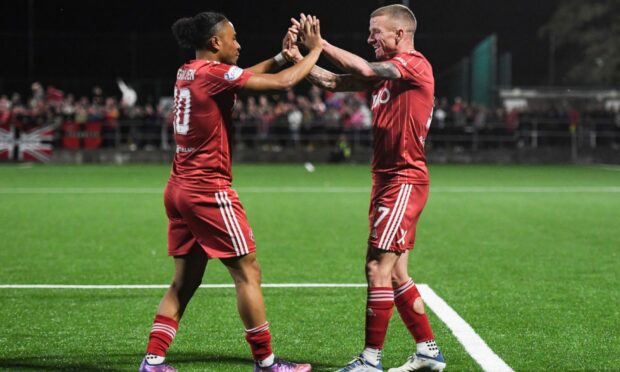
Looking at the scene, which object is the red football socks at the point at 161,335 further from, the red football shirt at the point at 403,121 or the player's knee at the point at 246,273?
the red football shirt at the point at 403,121

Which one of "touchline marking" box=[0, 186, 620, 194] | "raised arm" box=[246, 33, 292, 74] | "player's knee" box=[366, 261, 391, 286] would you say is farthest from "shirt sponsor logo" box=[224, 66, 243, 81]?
"touchline marking" box=[0, 186, 620, 194]

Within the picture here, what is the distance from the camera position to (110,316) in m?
7.44

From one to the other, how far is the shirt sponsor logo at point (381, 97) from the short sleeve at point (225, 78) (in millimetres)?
832

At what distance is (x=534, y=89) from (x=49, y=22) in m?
22.7

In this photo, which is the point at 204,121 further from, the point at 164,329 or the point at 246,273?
the point at 164,329

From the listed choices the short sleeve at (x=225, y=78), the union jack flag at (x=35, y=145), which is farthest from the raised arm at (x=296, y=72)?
the union jack flag at (x=35, y=145)

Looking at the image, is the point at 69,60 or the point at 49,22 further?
the point at 49,22

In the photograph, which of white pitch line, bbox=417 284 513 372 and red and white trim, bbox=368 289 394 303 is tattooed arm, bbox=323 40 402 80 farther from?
white pitch line, bbox=417 284 513 372

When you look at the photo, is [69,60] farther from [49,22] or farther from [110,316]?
[110,316]

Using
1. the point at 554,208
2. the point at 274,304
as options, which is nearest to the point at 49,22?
the point at 554,208

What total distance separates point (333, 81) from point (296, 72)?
0.74 meters

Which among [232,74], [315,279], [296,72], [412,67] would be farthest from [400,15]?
[315,279]

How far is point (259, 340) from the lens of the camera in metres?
5.44

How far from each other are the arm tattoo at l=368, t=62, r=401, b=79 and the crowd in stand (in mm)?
27677
